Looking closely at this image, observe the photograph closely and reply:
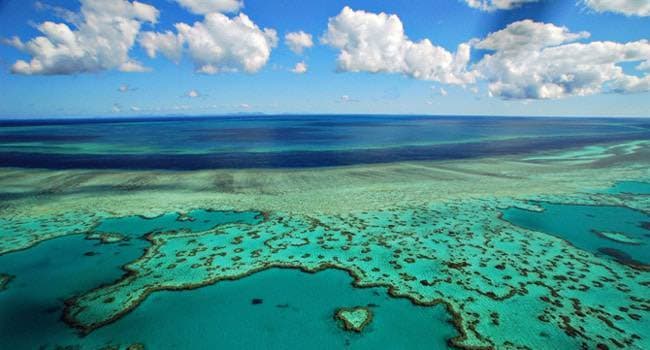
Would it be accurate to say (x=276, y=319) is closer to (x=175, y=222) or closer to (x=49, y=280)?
(x=49, y=280)

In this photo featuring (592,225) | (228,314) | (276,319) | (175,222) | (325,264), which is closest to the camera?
(276,319)

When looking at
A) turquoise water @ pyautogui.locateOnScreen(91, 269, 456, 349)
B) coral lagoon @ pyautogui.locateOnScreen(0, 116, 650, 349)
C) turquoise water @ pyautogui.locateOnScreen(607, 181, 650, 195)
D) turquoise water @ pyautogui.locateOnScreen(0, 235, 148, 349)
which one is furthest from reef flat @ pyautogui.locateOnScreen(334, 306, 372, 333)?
turquoise water @ pyautogui.locateOnScreen(607, 181, 650, 195)

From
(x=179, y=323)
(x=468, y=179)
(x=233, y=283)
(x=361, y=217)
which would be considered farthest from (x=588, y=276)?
(x=468, y=179)

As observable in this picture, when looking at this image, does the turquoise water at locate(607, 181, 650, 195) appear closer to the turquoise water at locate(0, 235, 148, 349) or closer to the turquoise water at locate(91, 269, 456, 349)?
the turquoise water at locate(91, 269, 456, 349)

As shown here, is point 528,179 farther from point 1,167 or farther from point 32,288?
point 1,167

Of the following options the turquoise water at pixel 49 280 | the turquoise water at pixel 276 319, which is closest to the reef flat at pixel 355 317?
the turquoise water at pixel 276 319

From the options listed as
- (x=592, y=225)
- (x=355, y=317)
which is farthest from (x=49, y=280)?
(x=592, y=225)
